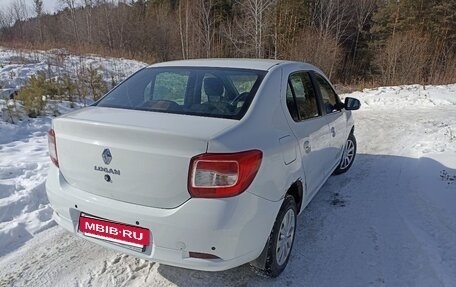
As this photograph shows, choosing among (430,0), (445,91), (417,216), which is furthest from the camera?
(430,0)

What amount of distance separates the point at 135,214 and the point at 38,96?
20.7 ft

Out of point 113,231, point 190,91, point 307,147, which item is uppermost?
point 190,91

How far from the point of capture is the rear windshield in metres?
2.52

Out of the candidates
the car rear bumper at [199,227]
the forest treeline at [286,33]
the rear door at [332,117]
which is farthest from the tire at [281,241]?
the forest treeline at [286,33]

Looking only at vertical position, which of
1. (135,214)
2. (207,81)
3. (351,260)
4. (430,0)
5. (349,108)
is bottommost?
(351,260)

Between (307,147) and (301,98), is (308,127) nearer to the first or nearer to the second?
(307,147)

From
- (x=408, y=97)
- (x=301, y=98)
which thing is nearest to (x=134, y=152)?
(x=301, y=98)

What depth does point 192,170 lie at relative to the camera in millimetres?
1977

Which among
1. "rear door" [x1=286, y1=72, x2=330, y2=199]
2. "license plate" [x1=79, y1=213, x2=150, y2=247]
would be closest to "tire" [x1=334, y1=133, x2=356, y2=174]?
"rear door" [x1=286, y1=72, x2=330, y2=199]

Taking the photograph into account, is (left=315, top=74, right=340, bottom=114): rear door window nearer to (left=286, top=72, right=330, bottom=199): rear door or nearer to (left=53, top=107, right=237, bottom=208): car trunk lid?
(left=286, top=72, right=330, bottom=199): rear door

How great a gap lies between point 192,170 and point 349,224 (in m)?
2.17

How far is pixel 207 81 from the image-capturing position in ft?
9.60

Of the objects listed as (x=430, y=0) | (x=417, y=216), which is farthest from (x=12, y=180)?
(x=430, y=0)

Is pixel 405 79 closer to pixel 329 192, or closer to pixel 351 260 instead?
pixel 329 192
